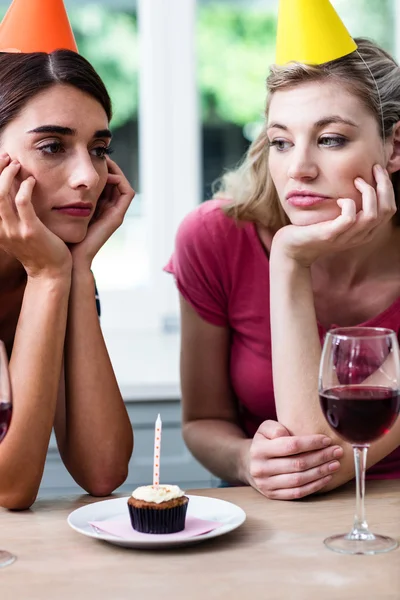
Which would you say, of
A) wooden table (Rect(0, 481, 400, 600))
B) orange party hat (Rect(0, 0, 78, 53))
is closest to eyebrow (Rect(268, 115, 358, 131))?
orange party hat (Rect(0, 0, 78, 53))

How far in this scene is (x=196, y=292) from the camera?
178 cm

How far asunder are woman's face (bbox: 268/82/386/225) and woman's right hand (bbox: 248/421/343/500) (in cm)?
41

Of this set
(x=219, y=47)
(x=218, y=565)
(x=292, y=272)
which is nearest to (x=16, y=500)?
(x=218, y=565)

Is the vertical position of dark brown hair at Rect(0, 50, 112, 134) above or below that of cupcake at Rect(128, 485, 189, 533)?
above

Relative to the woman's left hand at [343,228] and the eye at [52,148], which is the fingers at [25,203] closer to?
the eye at [52,148]

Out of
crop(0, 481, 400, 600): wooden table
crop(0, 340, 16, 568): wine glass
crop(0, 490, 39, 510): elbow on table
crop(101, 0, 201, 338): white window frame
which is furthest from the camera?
crop(101, 0, 201, 338): white window frame

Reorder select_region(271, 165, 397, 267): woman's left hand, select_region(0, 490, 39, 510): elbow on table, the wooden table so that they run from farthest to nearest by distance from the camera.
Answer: select_region(271, 165, 397, 267): woman's left hand
select_region(0, 490, 39, 510): elbow on table
the wooden table

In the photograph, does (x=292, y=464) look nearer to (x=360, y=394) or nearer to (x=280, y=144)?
(x=360, y=394)

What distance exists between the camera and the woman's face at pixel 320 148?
4.98 feet

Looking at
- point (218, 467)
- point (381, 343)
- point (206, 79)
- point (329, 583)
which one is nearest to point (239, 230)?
point (218, 467)

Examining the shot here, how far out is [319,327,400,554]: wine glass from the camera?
1.05 meters

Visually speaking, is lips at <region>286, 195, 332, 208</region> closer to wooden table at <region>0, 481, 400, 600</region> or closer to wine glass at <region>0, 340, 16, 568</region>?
wooden table at <region>0, 481, 400, 600</region>

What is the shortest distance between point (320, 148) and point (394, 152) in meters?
0.21

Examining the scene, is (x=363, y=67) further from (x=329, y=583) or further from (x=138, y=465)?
(x=138, y=465)
